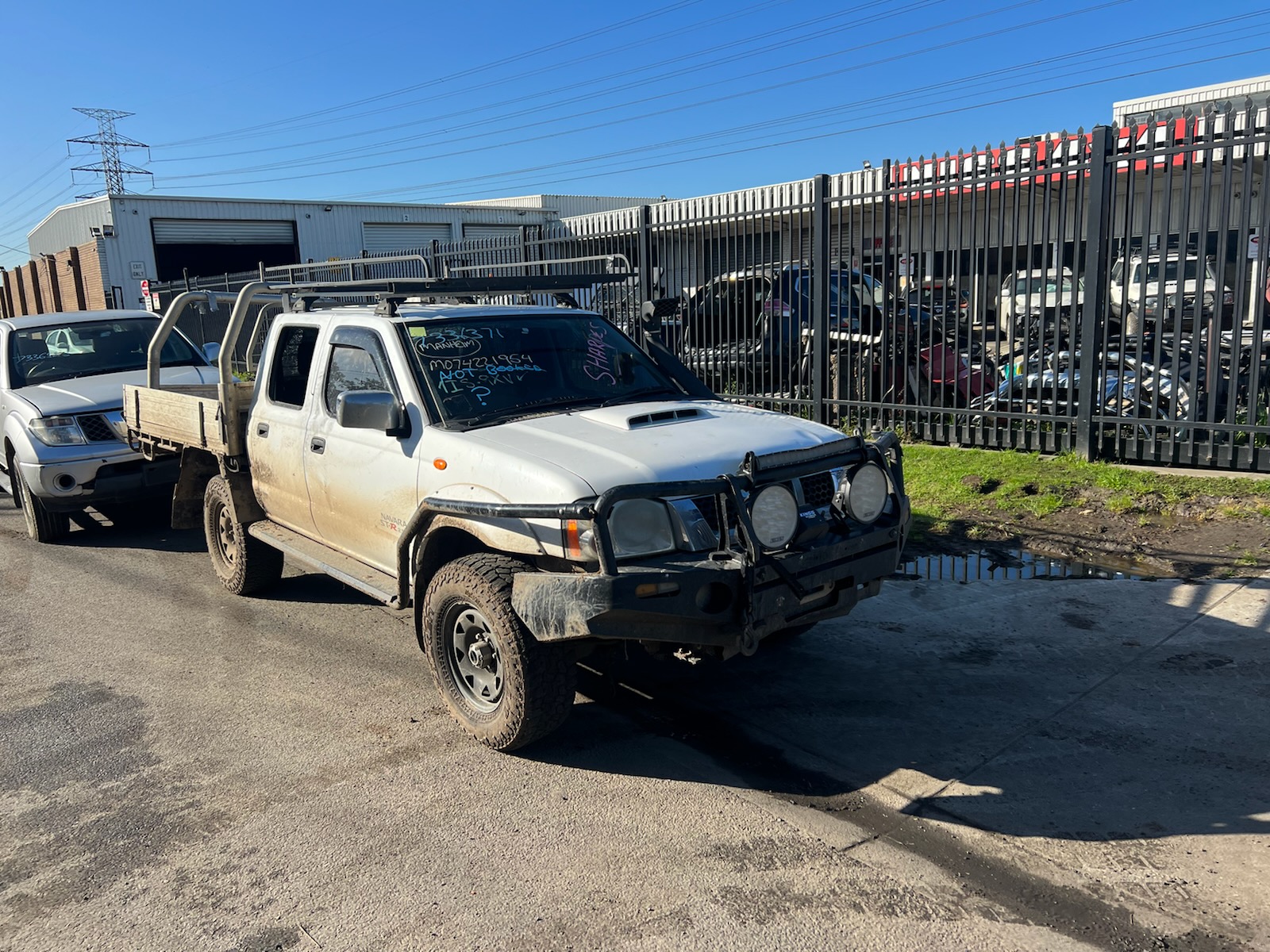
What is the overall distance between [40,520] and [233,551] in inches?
119

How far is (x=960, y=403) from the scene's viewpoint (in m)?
9.56

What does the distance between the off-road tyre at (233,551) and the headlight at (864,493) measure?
406cm

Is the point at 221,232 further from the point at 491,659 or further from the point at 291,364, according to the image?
the point at 491,659

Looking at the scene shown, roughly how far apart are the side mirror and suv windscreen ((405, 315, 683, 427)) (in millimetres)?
216

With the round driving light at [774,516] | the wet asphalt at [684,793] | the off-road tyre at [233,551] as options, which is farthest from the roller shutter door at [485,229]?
the round driving light at [774,516]

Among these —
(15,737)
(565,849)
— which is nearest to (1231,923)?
(565,849)

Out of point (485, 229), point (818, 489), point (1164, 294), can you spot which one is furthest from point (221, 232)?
point (818, 489)

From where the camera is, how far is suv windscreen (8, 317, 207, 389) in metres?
9.14

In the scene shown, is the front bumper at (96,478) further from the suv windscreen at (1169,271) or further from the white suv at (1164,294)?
the suv windscreen at (1169,271)

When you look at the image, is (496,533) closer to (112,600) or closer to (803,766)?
(803,766)

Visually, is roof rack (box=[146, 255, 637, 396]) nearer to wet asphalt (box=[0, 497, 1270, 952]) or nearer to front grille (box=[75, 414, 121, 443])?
front grille (box=[75, 414, 121, 443])

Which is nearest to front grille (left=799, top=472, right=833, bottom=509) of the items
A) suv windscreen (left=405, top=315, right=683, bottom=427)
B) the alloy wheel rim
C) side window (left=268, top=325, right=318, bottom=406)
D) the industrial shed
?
suv windscreen (left=405, top=315, right=683, bottom=427)

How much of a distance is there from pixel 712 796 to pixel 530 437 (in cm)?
170

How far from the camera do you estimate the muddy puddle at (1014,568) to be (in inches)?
253
